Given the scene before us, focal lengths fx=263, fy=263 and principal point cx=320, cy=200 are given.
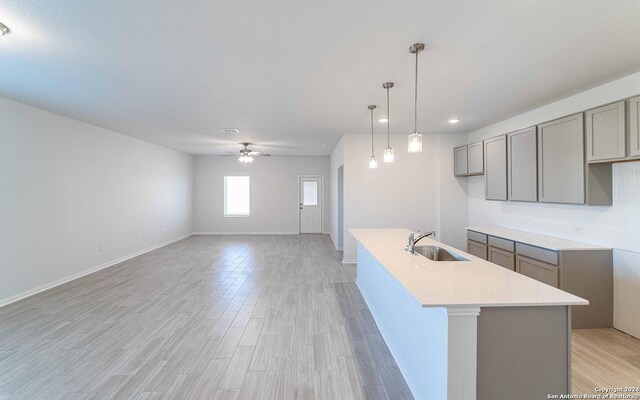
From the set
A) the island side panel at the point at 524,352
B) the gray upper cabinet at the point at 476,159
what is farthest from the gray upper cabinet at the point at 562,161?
the island side panel at the point at 524,352

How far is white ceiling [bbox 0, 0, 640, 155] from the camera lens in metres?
1.77

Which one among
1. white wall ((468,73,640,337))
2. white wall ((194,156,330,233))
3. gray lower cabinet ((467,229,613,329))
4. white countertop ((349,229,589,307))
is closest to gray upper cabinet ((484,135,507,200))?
white wall ((468,73,640,337))

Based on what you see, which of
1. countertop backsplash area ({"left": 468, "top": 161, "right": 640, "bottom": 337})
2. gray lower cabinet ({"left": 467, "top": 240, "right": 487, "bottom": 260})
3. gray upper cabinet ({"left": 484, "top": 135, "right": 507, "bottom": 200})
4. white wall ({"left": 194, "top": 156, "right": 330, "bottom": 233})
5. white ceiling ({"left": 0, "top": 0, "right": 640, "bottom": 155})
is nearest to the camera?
white ceiling ({"left": 0, "top": 0, "right": 640, "bottom": 155})

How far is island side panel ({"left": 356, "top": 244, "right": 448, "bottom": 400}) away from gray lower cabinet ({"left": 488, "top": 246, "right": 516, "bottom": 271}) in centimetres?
187

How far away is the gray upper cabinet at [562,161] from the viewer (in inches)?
116

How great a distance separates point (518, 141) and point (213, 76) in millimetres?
4106

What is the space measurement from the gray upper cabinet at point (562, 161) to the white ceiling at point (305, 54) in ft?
1.46

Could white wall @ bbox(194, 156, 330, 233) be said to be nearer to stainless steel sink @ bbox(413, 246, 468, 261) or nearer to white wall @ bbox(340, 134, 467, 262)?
white wall @ bbox(340, 134, 467, 262)

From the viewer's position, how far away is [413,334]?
1955mm

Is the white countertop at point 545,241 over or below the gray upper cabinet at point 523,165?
below

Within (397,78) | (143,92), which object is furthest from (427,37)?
(143,92)

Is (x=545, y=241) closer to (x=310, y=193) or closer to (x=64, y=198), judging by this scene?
(x=310, y=193)

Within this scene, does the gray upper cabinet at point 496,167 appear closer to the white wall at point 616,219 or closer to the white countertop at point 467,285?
the white wall at point 616,219

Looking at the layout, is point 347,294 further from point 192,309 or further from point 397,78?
point 397,78
